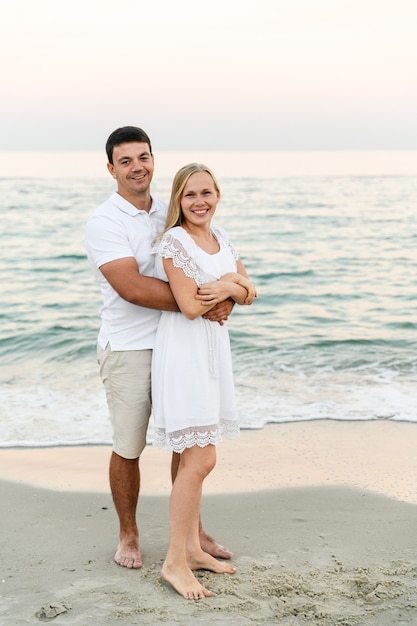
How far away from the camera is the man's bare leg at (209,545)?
382 cm

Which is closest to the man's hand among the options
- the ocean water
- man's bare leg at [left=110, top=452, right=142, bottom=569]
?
man's bare leg at [left=110, top=452, right=142, bottom=569]

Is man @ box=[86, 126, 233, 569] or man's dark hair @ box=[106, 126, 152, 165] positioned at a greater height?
man's dark hair @ box=[106, 126, 152, 165]

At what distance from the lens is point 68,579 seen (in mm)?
3592

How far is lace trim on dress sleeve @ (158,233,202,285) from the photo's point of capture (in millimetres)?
3396

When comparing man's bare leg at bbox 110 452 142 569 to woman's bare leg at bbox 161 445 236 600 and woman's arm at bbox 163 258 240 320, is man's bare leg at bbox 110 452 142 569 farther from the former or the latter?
woman's arm at bbox 163 258 240 320

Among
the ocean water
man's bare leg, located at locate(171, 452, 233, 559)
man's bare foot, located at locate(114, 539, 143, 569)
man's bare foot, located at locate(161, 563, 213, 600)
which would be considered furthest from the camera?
the ocean water

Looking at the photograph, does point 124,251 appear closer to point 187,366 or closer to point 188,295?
point 188,295

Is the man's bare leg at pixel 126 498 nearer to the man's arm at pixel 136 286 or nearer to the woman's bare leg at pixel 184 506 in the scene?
the woman's bare leg at pixel 184 506

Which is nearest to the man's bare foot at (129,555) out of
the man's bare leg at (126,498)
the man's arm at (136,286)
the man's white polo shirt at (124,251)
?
the man's bare leg at (126,498)

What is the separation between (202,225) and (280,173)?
3657 cm

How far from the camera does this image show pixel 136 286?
3.48 metres

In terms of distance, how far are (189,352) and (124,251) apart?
0.54 m

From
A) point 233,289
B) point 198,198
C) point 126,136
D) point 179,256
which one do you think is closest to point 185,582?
point 233,289

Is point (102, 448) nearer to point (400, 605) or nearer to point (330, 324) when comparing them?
point (400, 605)
